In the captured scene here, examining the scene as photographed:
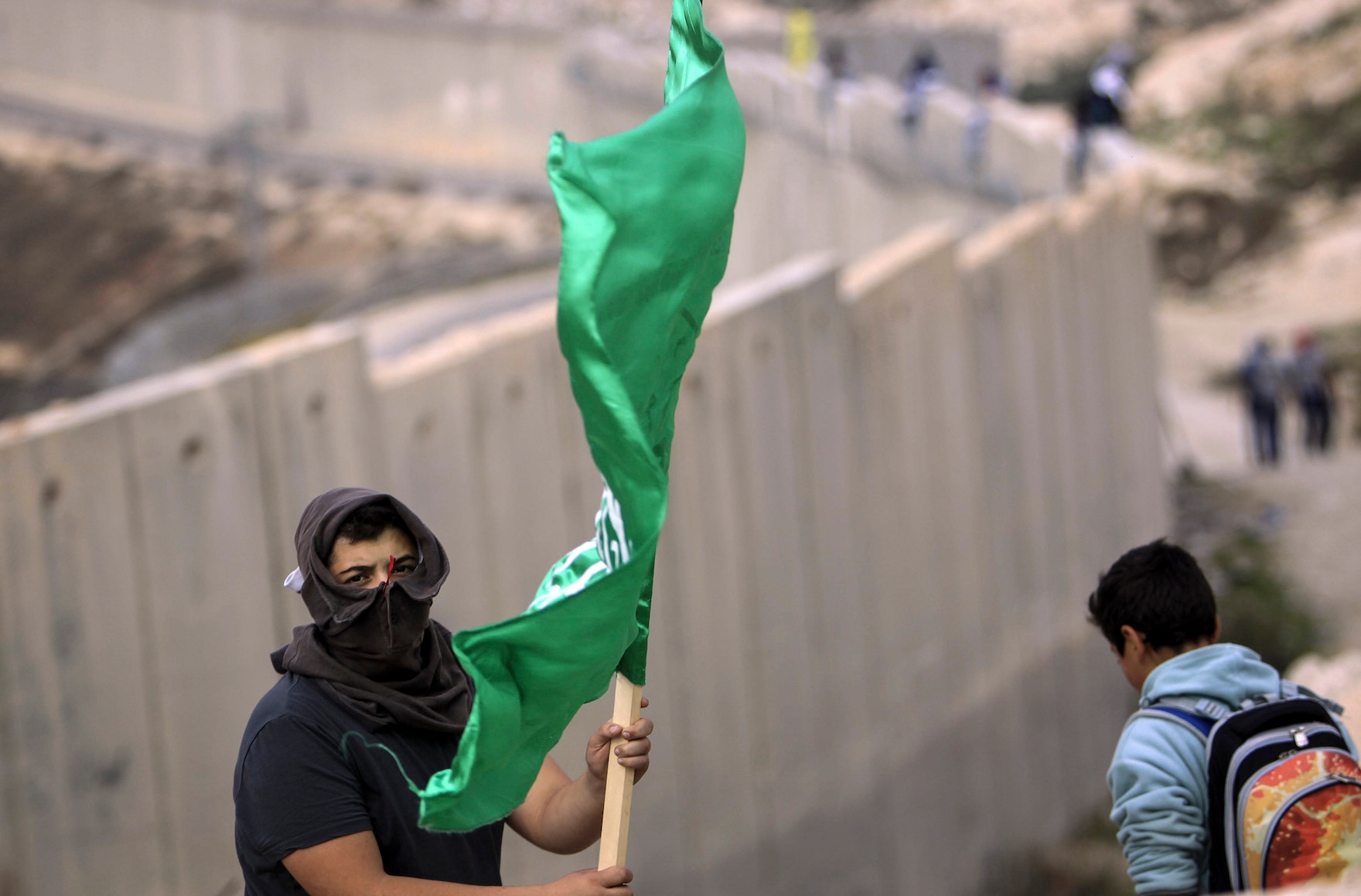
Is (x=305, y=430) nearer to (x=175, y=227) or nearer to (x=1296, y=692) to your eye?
(x=1296, y=692)

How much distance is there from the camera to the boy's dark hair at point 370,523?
2322mm

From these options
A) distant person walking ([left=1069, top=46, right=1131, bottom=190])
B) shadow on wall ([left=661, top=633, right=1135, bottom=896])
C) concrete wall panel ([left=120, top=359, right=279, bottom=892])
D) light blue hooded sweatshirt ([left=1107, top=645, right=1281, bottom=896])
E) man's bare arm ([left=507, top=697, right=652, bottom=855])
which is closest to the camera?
man's bare arm ([left=507, top=697, right=652, bottom=855])

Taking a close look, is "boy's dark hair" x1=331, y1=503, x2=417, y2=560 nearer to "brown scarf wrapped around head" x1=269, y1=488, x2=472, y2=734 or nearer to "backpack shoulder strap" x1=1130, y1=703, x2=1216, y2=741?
"brown scarf wrapped around head" x1=269, y1=488, x2=472, y2=734

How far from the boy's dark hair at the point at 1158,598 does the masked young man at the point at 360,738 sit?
972 millimetres

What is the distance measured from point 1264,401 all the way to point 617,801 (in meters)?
15.3

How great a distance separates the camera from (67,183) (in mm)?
21250

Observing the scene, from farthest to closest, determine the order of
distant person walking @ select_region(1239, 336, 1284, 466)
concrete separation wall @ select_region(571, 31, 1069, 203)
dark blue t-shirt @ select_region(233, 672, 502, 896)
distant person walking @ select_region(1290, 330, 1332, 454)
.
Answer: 1. distant person walking @ select_region(1290, 330, 1332, 454)
2. distant person walking @ select_region(1239, 336, 1284, 466)
3. concrete separation wall @ select_region(571, 31, 1069, 203)
4. dark blue t-shirt @ select_region(233, 672, 502, 896)

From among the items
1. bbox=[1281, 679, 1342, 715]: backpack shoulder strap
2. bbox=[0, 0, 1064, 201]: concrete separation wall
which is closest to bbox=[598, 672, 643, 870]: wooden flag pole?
bbox=[1281, 679, 1342, 715]: backpack shoulder strap

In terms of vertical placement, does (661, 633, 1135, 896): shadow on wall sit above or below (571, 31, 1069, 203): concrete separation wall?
below

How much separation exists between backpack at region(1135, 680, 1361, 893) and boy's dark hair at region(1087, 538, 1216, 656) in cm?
19

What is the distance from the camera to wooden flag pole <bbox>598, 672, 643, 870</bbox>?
2.33 meters

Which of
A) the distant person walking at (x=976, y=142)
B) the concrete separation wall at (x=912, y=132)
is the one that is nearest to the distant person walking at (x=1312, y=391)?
the concrete separation wall at (x=912, y=132)

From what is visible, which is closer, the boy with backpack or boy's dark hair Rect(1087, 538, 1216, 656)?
the boy with backpack

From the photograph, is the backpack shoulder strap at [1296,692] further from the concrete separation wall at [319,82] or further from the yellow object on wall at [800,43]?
the concrete separation wall at [319,82]
